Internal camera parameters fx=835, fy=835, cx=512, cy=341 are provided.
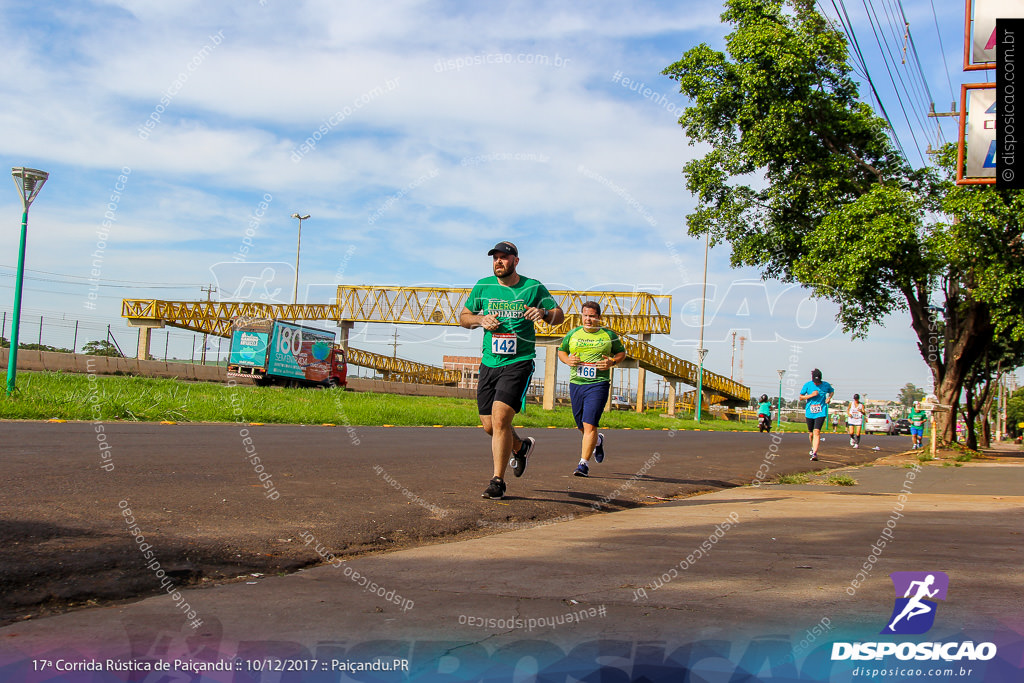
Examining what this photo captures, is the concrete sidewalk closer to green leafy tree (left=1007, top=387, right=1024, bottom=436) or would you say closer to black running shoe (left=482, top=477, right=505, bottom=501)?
black running shoe (left=482, top=477, right=505, bottom=501)

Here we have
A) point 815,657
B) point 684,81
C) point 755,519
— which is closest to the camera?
point 815,657

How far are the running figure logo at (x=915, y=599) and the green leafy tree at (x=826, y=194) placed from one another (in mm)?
15540

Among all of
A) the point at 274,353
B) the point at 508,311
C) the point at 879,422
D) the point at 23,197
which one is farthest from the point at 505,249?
the point at 879,422

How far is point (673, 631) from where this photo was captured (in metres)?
2.91

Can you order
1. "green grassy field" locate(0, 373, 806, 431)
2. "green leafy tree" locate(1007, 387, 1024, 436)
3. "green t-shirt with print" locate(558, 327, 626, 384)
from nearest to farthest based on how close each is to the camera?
"green t-shirt with print" locate(558, 327, 626, 384)
"green grassy field" locate(0, 373, 806, 431)
"green leafy tree" locate(1007, 387, 1024, 436)

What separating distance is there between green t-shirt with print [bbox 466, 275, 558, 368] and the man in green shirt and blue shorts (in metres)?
2.26

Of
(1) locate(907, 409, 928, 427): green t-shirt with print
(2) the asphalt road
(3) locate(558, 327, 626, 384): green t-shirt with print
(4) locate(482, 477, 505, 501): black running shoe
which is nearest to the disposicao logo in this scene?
(2) the asphalt road

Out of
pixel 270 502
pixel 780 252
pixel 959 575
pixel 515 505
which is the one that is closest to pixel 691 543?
pixel 959 575

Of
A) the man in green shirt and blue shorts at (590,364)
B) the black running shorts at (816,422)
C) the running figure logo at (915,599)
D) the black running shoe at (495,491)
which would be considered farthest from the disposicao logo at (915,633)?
the black running shorts at (816,422)

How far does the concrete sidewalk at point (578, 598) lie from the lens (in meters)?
2.81

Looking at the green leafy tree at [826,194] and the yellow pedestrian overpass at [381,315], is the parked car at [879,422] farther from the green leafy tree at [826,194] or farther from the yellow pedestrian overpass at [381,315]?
the green leafy tree at [826,194]

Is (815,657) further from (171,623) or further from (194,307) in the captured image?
(194,307)

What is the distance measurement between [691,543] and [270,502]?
2.86 meters

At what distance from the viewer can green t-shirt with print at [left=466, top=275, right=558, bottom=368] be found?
6.86 meters
